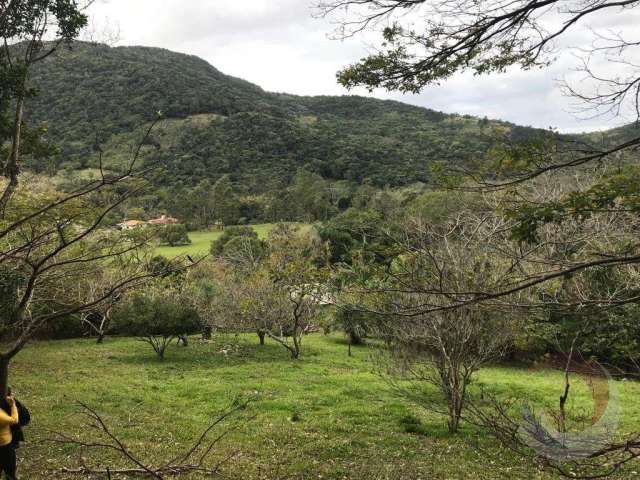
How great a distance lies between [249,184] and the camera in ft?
282

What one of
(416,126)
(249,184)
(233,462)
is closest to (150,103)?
(249,184)

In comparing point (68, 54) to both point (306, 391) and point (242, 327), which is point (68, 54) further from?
point (242, 327)

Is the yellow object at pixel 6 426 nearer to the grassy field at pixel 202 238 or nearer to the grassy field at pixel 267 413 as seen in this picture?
the grassy field at pixel 267 413

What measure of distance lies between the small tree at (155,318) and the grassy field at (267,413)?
1.08 metres

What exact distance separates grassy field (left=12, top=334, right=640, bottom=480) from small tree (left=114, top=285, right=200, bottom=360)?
1076mm

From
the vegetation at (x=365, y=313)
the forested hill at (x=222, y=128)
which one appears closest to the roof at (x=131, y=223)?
the vegetation at (x=365, y=313)

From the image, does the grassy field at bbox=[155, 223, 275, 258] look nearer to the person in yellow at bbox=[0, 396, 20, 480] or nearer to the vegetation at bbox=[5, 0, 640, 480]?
the vegetation at bbox=[5, 0, 640, 480]

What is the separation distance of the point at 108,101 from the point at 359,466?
102863mm

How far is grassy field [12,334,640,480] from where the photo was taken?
8242mm

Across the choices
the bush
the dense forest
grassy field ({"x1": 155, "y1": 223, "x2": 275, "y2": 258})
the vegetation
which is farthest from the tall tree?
the dense forest

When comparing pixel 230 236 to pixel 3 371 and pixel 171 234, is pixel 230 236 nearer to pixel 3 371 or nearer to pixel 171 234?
pixel 171 234

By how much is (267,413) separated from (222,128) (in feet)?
322

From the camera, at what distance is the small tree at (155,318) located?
20031mm

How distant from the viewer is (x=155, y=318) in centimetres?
2019
